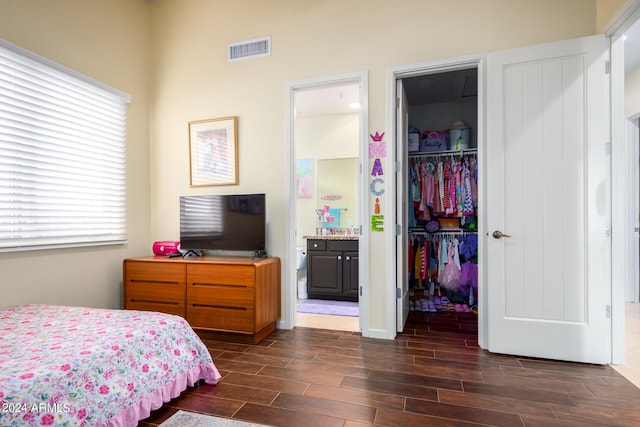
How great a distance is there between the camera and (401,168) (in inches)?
122

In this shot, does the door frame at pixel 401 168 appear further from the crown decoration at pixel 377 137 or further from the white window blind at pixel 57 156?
the white window blind at pixel 57 156

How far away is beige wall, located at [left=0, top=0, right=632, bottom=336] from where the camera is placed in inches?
104

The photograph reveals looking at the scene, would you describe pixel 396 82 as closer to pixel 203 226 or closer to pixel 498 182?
pixel 498 182

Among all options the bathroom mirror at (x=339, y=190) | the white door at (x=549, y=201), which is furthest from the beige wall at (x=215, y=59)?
the bathroom mirror at (x=339, y=190)

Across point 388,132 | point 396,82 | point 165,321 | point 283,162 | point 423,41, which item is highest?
point 423,41

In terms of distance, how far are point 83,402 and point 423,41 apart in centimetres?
334

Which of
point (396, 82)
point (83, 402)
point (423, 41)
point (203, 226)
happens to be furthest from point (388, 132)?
point (83, 402)

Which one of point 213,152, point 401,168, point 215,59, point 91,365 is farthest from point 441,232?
point 91,365

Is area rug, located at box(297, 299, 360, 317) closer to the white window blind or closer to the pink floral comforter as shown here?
the pink floral comforter

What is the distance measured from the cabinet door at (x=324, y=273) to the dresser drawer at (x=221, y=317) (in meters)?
1.80

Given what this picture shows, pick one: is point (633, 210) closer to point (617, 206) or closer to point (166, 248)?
point (617, 206)

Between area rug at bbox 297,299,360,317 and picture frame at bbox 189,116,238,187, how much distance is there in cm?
178

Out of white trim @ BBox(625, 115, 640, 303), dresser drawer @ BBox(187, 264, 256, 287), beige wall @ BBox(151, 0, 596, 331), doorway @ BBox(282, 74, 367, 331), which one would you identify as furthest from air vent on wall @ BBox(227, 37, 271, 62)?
white trim @ BBox(625, 115, 640, 303)

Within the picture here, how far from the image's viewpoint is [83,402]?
1406mm
